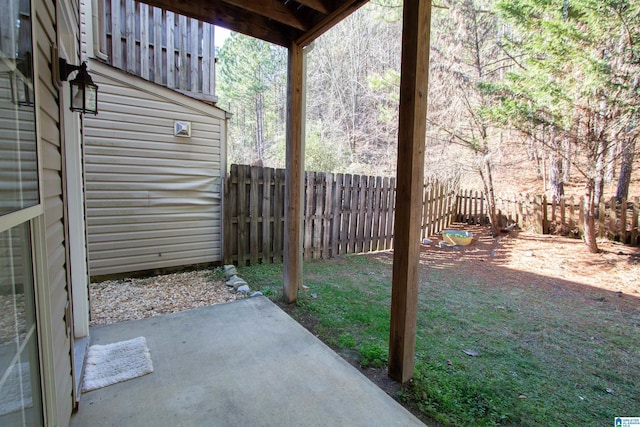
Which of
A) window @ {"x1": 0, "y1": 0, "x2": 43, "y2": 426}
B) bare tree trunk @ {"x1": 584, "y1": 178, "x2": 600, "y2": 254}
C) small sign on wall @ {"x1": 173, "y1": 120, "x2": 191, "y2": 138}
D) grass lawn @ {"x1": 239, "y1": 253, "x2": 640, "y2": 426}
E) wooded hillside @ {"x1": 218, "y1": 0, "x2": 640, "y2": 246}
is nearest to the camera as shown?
window @ {"x1": 0, "y1": 0, "x2": 43, "y2": 426}

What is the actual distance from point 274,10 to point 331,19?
1.66 ft

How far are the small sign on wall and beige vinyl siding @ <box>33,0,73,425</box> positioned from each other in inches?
105

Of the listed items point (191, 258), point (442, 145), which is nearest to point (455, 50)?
point (442, 145)

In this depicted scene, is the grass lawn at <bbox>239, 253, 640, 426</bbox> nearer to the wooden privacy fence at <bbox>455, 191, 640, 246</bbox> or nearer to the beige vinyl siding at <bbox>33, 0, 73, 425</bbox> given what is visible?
the beige vinyl siding at <bbox>33, 0, 73, 425</bbox>

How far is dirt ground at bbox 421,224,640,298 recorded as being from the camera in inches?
168

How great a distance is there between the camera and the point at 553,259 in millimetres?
5160

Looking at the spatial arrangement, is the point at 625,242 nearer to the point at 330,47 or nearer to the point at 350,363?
the point at 350,363

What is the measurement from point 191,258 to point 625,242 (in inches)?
301

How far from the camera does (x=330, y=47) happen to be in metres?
12.0

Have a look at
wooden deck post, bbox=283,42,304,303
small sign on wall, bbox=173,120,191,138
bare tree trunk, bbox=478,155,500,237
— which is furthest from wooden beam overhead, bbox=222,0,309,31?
bare tree trunk, bbox=478,155,500,237

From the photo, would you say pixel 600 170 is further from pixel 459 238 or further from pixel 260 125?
pixel 260 125

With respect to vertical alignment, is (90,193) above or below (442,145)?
below

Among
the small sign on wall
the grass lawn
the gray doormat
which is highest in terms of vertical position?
the small sign on wall

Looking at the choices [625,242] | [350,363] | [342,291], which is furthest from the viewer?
[625,242]
